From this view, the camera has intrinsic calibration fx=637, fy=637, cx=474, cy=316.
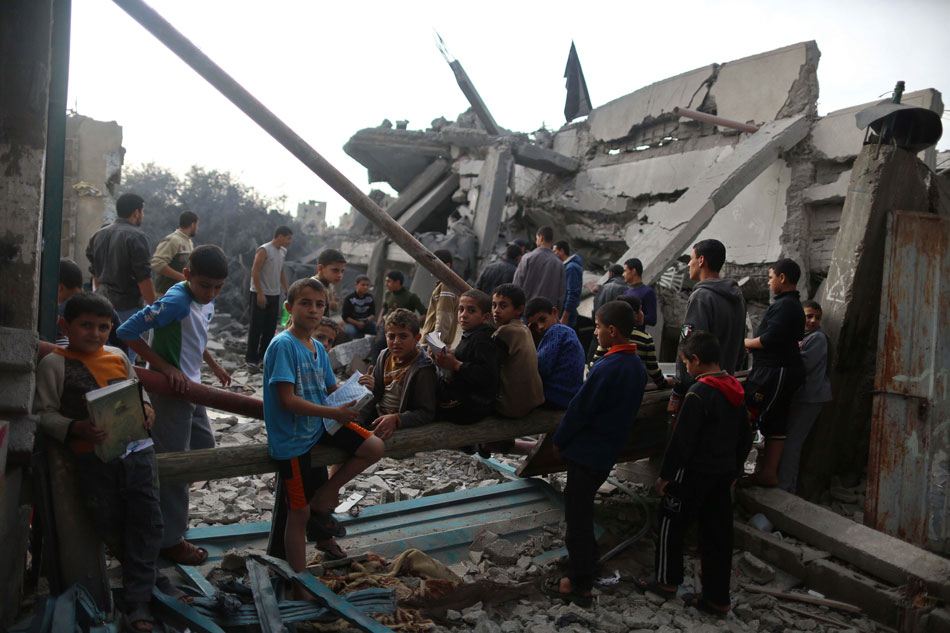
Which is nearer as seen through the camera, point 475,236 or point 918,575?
point 918,575

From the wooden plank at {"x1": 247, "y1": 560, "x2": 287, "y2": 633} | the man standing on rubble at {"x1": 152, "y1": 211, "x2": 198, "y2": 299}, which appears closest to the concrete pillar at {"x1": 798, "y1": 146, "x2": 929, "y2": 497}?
the wooden plank at {"x1": 247, "y1": 560, "x2": 287, "y2": 633}

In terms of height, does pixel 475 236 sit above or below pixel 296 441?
above

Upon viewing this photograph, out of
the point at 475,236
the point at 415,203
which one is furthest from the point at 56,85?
the point at 415,203

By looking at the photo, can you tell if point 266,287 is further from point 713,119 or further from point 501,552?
point 713,119

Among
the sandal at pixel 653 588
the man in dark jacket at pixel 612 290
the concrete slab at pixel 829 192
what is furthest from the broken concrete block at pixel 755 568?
the concrete slab at pixel 829 192

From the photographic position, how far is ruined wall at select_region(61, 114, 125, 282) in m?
10.4

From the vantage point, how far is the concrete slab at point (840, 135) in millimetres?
7145

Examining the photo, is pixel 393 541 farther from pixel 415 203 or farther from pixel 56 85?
pixel 415 203

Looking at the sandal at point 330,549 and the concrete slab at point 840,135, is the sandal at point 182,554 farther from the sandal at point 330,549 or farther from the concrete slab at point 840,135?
the concrete slab at point 840,135

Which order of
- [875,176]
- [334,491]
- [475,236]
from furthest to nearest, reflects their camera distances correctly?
[475,236], [875,176], [334,491]

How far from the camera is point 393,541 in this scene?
373 centimetres

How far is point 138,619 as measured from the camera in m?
2.41

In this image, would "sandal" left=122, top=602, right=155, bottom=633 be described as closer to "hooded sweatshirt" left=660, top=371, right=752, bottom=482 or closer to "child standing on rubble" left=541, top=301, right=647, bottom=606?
"child standing on rubble" left=541, top=301, right=647, bottom=606

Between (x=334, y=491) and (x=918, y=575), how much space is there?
315 centimetres
